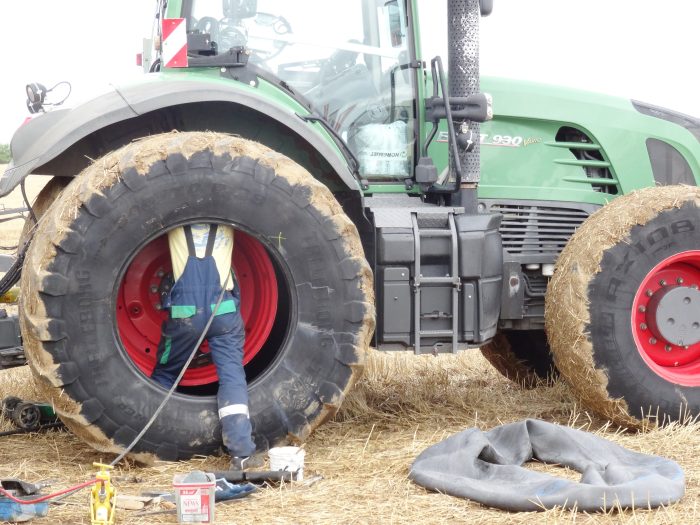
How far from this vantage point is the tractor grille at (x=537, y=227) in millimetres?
5828

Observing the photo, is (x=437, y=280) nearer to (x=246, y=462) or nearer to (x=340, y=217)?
(x=340, y=217)

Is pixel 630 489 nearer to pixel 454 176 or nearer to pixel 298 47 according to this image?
pixel 454 176

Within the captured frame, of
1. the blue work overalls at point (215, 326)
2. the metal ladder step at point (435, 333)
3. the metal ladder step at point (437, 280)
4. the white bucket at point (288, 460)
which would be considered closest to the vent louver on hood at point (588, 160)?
the metal ladder step at point (437, 280)

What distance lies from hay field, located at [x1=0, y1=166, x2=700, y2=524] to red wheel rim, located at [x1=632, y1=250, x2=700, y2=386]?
39 cm

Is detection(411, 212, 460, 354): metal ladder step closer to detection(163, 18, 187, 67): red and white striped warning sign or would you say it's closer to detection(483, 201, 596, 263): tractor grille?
detection(483, 201, 596, 263): tractor grille

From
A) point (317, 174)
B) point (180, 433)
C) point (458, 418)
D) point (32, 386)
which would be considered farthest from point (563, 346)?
point (32, 386)

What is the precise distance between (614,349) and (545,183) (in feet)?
3.93

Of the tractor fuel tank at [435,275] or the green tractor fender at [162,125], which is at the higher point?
the green tractor fender at [162,125]

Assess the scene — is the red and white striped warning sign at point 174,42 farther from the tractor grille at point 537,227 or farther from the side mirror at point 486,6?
the tractor grille at point 537,227

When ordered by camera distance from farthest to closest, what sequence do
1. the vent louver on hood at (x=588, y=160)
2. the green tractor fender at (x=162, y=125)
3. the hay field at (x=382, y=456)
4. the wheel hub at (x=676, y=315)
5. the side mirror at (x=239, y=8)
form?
the vent louver on hood at (x=588, y=160) < the wheel hub at (x=676, y=315) < the side mirror at (x=239, y=8) < the green tractor fender at (x=162, y=125) < the hay field at (x=382, y=456)

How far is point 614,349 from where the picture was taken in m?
5.33

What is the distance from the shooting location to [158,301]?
16.1ft

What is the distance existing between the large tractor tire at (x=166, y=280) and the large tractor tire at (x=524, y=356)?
2378mm

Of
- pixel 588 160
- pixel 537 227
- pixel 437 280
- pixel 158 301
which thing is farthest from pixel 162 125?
pixel 588 160
